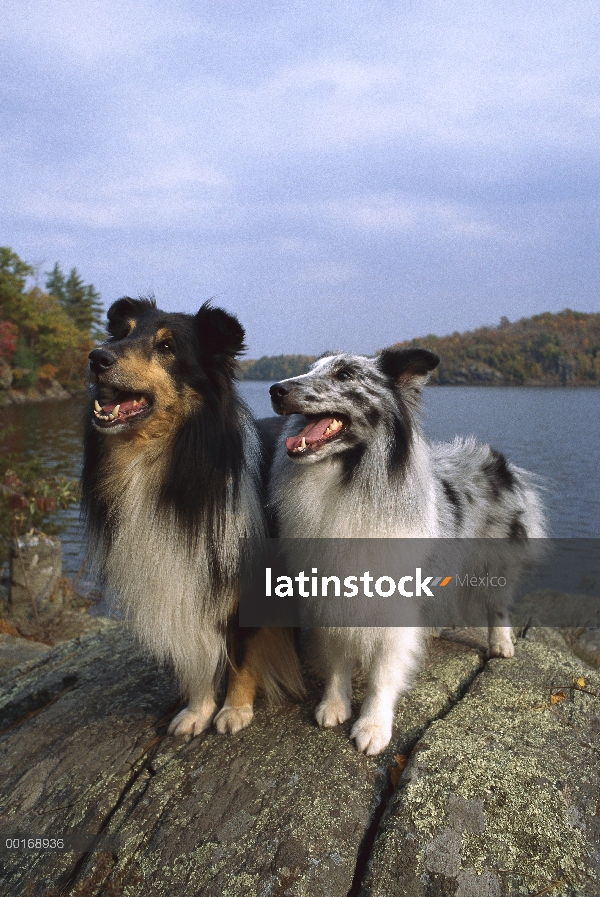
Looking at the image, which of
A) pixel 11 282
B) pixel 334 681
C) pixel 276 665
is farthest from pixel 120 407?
pixel 11 282

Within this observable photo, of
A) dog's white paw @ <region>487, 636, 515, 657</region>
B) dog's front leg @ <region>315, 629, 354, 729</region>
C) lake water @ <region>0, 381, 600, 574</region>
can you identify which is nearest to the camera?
dog's front leg @ <region>315, 629, 354, 729</region>

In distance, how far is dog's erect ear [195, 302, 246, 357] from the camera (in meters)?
3.32

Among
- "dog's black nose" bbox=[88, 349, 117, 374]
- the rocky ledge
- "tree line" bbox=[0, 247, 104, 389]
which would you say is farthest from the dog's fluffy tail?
"tree line" bbox=[0, 247, 104, 389]

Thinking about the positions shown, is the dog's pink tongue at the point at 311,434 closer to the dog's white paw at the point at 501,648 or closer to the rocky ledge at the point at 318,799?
the rocky ledge at the point at 318,799

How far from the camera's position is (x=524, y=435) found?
17.8 meters

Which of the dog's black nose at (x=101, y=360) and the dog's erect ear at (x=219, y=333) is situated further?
the dog's erect ear at (x=219, y=333)

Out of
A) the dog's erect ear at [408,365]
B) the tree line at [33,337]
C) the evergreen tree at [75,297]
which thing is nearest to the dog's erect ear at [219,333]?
the dog's erect ear at [408,365]

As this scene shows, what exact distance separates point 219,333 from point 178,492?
862 millimetres

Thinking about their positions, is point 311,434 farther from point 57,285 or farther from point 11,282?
point 57,285

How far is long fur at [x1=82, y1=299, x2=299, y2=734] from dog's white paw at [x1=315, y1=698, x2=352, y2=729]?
52 cm

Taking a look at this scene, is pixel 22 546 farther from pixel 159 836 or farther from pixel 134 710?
pixel 159 836

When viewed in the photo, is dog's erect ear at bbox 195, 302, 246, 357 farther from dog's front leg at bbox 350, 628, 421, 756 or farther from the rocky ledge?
the rocky ledge

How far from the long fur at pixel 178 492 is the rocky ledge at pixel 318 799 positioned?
0.43 metres

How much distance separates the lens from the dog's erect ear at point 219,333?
332 cm
